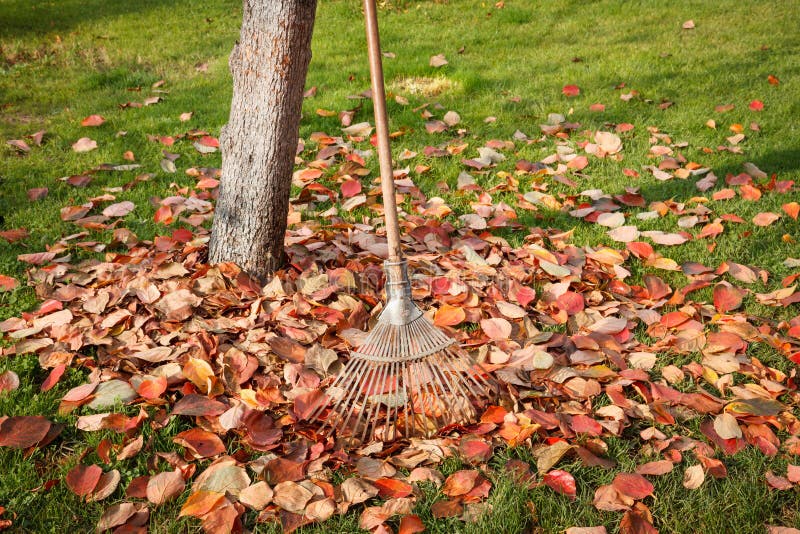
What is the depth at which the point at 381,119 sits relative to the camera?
212 centimetres

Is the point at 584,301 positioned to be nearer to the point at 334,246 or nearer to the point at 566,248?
the point at 566,248

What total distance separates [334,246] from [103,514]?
1.60 m

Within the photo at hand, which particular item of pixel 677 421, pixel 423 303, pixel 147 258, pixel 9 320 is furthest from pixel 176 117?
pixel 677 421

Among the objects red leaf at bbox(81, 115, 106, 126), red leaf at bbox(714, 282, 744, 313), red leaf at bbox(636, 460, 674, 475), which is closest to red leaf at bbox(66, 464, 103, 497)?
red leaf at bbox(636, 460, 674, 475)

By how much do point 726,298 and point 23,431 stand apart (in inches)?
105

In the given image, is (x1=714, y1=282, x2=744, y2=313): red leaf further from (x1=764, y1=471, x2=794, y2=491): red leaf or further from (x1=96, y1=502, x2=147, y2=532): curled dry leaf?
(x1=96, y1=502, x2=147, y2=532): curled dry leaf

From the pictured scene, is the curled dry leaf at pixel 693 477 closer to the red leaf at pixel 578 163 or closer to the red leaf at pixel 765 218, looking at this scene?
the red leaf at pixel 765 218

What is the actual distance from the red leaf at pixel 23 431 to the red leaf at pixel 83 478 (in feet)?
0.69

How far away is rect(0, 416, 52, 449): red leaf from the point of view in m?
2.03

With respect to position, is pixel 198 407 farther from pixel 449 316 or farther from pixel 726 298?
pixel 726 298

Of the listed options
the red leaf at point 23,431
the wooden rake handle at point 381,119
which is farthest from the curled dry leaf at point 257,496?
the wooden rake handle at point 381,119

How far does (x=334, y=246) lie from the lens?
10.3ft

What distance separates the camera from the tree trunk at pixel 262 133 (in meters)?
2.60

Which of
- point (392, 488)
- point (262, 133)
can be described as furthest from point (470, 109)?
point (392, 488)
